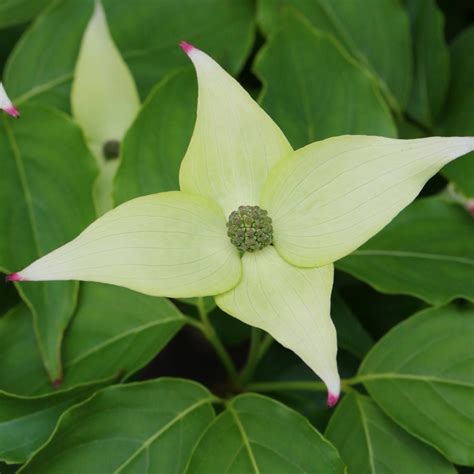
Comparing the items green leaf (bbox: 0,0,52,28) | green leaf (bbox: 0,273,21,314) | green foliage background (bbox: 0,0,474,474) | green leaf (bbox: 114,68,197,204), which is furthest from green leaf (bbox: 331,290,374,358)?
green leaf (bbox: 0,0,52,28)

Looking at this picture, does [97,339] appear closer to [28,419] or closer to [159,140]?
[28,419]

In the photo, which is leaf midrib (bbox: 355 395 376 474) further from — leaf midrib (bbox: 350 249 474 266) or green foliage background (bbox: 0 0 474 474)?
leaf midrib (bbox: 350 249 474 266)

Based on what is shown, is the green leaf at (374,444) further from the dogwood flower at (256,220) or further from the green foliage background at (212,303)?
the dogwood flower at (256,220)

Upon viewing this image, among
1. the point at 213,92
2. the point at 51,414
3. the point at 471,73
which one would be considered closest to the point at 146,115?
the point at 213,92

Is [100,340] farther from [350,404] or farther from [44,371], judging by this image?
[350,404]

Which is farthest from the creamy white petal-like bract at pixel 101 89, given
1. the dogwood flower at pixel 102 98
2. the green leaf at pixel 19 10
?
the green leaf at pixel 19 10

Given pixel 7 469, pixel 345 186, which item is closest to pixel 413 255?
pixel 345 186

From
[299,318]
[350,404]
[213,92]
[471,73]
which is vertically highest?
[213,92]
